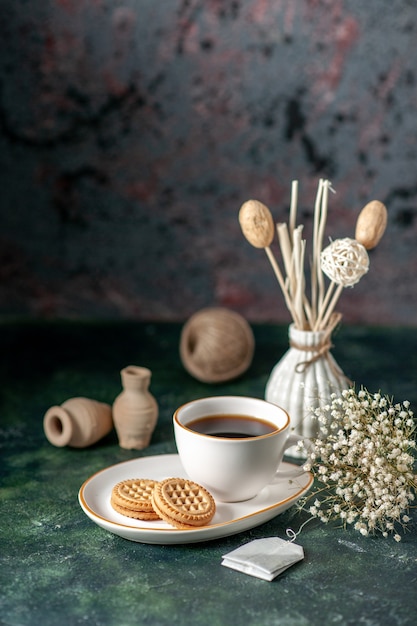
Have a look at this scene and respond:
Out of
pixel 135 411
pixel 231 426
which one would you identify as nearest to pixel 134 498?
pixel 231 426

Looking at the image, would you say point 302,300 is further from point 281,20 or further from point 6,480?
point 281,20

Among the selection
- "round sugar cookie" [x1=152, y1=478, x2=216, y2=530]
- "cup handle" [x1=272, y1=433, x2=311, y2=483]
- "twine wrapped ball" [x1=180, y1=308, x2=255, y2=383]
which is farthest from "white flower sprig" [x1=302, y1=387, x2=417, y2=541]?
"twine wrapped ball" [x1=180, y1=308, x2=255, y2=383]

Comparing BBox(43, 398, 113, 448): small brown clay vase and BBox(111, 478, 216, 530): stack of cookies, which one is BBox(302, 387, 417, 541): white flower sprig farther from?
BBox(43, 398, 113, 448): small brown clay vase

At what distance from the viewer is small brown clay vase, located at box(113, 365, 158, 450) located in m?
1.15

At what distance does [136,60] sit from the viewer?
177 centimetres

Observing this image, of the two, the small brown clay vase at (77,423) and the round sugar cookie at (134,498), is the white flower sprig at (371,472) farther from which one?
the small brown clay vase at (77,423)

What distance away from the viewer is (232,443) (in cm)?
88

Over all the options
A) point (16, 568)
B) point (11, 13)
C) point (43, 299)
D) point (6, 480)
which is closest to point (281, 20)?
point (11, 13)

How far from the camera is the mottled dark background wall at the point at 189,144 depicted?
5.71 ft

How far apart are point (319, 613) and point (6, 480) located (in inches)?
18.9

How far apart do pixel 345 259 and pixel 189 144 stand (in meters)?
0.90

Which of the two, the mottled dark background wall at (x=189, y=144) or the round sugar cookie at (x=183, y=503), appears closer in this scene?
the round sugar cookie at (x=183, y=503)

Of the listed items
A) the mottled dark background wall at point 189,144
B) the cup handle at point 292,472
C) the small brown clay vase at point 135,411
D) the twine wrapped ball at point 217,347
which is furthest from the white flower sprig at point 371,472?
the mottled dark background wall at point 189,144

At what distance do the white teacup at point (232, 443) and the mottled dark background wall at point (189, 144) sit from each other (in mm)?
927
